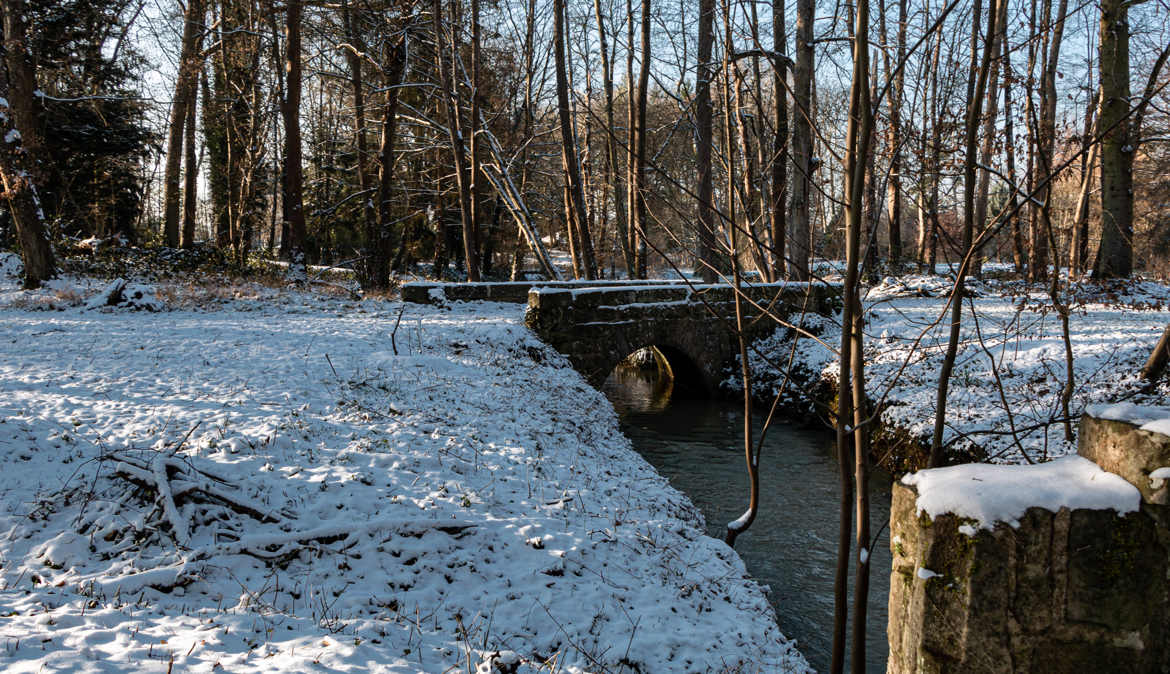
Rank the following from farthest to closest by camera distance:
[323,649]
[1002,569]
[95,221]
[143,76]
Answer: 1. [95,221]
2. [143,76]
3. [323,649]
4. [1002,569]

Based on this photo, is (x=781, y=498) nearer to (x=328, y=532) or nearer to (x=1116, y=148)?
(x=328, y=532)

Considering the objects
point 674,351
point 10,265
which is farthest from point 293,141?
point 674,351

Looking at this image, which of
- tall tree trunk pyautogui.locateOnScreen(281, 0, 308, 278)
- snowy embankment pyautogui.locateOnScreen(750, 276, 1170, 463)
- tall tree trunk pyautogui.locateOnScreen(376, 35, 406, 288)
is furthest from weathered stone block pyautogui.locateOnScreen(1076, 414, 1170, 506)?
tall tree trunk pyautogui.locateOnScreen(281, 0, 308, 278)

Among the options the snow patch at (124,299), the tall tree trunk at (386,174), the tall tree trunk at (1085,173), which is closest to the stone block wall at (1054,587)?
the tall tree trunk at (1085,173)

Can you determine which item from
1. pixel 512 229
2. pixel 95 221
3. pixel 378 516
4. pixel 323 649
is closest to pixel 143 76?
pixel 95 221

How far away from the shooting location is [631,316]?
39.9ft

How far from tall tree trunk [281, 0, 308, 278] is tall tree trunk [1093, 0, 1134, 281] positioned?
1636 cm

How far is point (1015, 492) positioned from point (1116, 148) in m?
12.2

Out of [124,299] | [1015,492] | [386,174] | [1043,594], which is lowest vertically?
[1043,594]

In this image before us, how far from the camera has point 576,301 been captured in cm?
1148

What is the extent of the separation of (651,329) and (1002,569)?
33.5 ft

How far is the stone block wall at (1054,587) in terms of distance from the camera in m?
2.29

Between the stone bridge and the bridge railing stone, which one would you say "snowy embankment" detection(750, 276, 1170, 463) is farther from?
the bridge railing stone

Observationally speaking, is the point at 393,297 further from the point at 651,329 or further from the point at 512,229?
the point at 512,229
